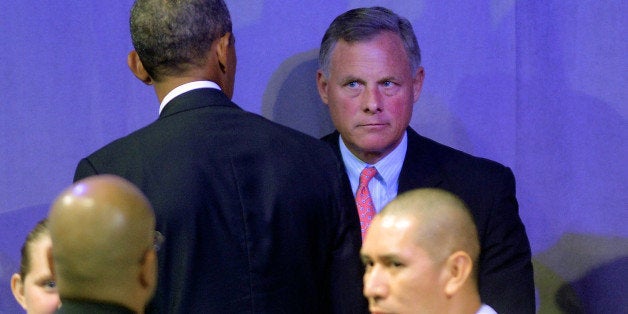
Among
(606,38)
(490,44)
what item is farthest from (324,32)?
(606,38)

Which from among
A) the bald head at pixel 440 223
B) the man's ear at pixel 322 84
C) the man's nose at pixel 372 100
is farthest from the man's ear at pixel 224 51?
the man's ear at pixel 322 84

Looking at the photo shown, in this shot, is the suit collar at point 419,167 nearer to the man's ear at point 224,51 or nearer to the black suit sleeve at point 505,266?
the black suit sleeve at point 505,266

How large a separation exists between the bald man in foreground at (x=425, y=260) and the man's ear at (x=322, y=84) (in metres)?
1.02

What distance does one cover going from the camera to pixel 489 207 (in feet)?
9.23

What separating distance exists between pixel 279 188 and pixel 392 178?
861 mm

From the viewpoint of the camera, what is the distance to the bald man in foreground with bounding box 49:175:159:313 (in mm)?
1656

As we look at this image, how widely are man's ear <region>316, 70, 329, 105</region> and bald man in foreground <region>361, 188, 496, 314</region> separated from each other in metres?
1.02

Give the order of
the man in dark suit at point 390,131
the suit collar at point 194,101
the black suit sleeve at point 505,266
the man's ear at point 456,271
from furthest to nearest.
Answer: the man in dark suit at point 390,131
the black suit sleeve at point 505,266
the suit collar at point 194,101
the man's ear at point 456,271

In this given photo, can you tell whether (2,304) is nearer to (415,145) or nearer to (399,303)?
(415,145)

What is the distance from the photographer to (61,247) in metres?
1.69

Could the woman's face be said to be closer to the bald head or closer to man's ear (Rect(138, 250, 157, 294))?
man's ear (Rect(138, 250, 157, 294))

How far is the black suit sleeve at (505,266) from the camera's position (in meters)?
2.69

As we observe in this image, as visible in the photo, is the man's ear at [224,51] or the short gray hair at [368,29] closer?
the man's ear at [224,51]

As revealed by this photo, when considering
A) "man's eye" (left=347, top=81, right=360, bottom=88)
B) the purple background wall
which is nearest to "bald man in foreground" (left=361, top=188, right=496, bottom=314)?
"man's eye" (left=347, top=81, right=360, bottom=88)
